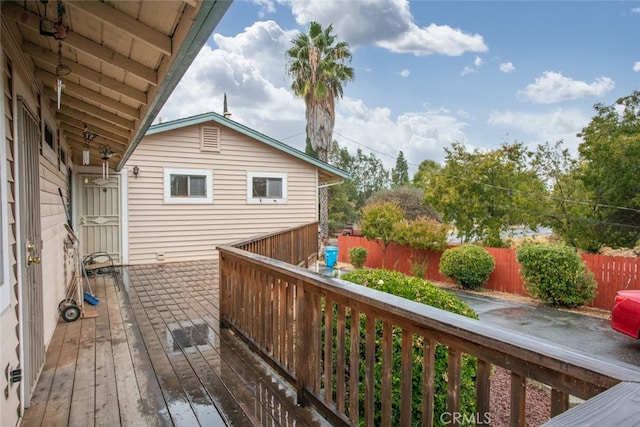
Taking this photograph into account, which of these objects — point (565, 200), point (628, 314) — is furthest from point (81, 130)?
point (565, 200)

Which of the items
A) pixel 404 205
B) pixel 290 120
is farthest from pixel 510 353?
pixel 290 120

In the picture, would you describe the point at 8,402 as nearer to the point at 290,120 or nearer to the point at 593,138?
the point at 593,138

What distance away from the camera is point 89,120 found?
183 inches

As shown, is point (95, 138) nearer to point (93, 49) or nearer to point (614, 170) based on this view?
point (93, 49)

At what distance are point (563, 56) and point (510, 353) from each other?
21559 millimetres

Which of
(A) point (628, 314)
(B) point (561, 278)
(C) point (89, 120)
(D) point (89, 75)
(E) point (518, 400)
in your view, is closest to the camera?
(E) point (518, 400)

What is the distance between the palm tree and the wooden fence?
3.06m

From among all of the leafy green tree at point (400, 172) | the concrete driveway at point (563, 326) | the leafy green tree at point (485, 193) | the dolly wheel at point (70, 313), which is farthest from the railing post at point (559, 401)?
the leafy green tree at point (400, 172)

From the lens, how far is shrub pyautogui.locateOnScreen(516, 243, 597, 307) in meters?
9.15

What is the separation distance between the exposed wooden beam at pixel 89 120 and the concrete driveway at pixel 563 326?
5.72 meters

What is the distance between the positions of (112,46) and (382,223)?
513 inches

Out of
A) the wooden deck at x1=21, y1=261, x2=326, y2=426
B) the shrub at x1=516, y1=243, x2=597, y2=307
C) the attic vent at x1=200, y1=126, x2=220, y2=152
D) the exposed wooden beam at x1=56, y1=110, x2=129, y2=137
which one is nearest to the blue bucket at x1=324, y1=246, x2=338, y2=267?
the attic vent at x1=200, y1=126, x2=220, y2=152

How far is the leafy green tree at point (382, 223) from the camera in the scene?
581 inches

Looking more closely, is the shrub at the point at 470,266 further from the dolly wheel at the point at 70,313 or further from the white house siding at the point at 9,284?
the white house siding at the point at 9,284
